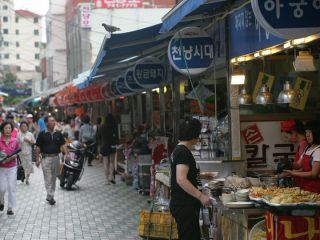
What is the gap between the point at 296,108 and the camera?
33.8 ft

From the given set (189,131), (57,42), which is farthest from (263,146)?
(57,42)

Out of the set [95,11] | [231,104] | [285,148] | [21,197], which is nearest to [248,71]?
[231,104]

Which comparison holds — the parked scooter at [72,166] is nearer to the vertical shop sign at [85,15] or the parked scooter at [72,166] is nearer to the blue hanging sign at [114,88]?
the blue hanging sign at [114,88]

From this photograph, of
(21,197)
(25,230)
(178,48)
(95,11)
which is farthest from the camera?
(95,11)

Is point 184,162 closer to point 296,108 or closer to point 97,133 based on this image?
point 296,108

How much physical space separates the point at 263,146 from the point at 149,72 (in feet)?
17.7

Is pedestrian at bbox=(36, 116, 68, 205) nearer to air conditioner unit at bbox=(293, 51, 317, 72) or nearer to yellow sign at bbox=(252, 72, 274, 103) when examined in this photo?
yellow sign at bbox=(252, 72, 274, 103)

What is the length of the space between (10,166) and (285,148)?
5287 millimetres

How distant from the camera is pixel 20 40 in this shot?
5969 inches

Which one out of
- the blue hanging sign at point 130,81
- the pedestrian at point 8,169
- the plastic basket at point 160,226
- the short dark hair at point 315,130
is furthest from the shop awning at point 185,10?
the blue hanging sign at point 130,81

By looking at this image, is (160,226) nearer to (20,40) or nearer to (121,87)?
(121,87)

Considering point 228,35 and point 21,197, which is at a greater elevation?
point 228,35

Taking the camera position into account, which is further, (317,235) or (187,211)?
(187,211)

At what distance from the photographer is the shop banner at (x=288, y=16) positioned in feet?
A: 18.6
